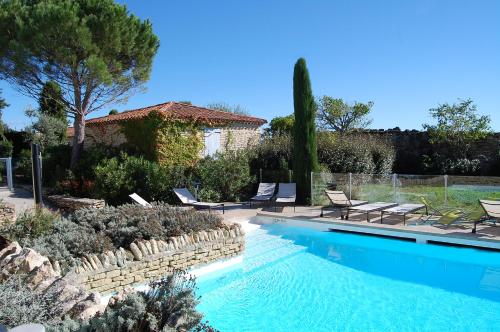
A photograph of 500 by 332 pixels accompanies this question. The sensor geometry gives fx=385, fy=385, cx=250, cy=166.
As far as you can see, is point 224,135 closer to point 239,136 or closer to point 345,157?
point 239,136

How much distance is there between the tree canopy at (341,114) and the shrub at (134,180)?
1555cm

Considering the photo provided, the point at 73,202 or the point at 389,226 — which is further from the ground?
the point at 73,202

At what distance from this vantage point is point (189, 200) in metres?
13.5

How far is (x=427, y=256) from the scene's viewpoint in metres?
9.52

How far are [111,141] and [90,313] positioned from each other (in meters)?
15.9

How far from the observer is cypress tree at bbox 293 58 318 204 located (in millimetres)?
15586

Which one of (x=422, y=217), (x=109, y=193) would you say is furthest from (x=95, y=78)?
(x=422, y=217)

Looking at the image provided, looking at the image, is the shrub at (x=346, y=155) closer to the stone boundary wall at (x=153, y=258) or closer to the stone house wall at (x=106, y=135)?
the stone house wall at (x=106, y=135)

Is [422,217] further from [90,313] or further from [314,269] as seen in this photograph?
[90,313]

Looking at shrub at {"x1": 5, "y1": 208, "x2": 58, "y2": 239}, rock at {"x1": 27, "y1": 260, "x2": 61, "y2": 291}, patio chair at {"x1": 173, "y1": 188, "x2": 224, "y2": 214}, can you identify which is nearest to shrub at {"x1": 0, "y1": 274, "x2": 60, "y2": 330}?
rock at {"x1": 27, "y1": 260, "x2": 61, "y2": 291}

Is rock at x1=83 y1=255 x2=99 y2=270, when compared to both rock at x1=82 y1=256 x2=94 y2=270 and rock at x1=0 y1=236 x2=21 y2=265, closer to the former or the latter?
rock at x1=82 y1=256 x2=94 y2=270

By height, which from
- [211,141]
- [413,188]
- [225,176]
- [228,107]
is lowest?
[413,188]

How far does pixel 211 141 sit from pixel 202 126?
2.83 feet

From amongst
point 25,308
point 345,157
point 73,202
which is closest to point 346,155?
point 345,157
